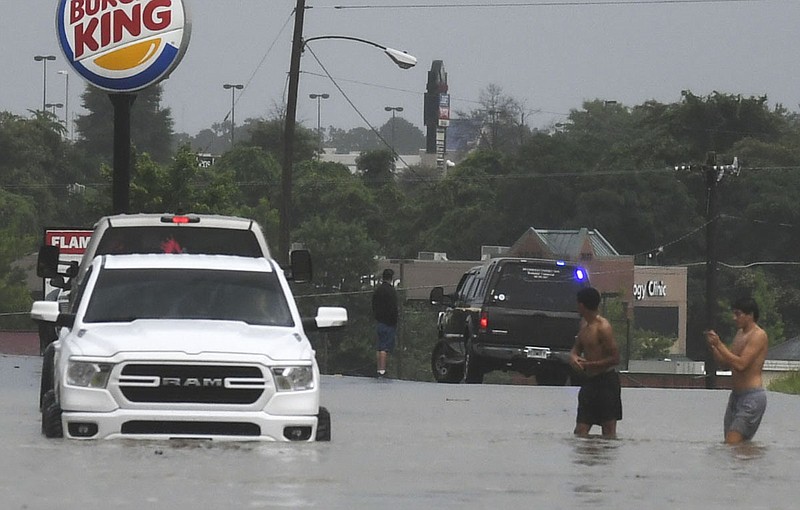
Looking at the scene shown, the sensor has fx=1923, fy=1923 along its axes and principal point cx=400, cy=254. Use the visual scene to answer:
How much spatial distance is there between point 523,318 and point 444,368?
9.42 ft

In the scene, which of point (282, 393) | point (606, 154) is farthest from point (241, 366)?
point (606, 154)

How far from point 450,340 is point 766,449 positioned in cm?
1503

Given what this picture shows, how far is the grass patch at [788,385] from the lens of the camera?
31475mm

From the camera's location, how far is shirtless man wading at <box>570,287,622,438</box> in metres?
16.4

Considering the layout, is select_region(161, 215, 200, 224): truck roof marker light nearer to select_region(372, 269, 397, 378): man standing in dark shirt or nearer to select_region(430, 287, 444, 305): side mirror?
select_region(372, 269, 397, 378): man standing in dark shirt

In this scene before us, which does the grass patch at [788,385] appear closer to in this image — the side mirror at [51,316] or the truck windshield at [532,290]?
the truck windshield at [532,290]

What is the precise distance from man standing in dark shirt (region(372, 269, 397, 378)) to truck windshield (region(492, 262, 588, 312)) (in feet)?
6.58

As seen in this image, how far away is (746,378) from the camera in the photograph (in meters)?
16.5

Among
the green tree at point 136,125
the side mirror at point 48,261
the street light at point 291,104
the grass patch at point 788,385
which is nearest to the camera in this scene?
the side mirror at point 48,261

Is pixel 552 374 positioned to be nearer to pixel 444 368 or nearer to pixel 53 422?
pixel 444 368

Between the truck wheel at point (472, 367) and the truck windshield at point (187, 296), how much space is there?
47.0ft

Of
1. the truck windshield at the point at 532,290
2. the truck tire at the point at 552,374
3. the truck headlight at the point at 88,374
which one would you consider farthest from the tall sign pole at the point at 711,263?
the truck headlight at the point at 88,374

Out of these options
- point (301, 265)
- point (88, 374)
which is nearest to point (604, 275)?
point (301, 265)

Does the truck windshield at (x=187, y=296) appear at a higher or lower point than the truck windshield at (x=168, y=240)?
lower
